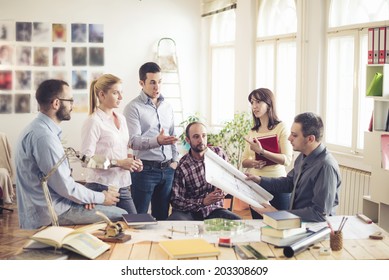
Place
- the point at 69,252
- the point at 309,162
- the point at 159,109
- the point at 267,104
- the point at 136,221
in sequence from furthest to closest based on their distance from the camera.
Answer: the point at 159,109, the point at 267,104, the point at 309,162, the point at 136,221, the point at 69,252

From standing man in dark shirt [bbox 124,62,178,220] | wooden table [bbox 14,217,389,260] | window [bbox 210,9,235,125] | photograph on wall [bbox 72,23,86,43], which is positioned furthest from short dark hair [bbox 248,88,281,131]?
photograph on wall [bbox 72,23,86,43]

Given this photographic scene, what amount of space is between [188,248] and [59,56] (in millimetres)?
6285

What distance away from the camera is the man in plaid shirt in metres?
3.75

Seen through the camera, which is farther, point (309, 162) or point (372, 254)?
point (309, 162)

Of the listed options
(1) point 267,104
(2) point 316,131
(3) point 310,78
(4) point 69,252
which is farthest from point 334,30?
(4) point 69,252

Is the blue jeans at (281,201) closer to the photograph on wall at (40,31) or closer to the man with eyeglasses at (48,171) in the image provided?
the man with eyeglasses at (48,171)

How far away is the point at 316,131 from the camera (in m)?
3.28

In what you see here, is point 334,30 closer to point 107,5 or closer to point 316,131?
point 316,131

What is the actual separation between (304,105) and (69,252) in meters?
3.90

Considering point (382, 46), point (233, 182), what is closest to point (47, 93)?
point (233, 182)

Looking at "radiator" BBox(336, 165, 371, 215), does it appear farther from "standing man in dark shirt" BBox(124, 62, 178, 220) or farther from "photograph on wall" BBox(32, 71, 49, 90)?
"photograph on wall" BBox(32, 71, 49, 90)

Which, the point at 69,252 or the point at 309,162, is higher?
the point at 309,162

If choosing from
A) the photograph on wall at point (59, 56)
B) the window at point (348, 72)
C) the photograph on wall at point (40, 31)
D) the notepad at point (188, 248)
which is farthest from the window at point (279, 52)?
the notepad at point (188, 248)

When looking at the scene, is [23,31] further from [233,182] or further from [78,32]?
[233,182]
